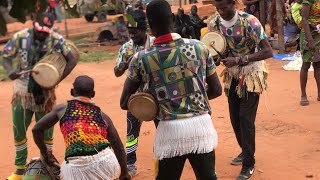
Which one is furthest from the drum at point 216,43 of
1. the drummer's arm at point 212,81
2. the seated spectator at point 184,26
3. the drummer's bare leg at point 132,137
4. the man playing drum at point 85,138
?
the seated spectator at point 184,26

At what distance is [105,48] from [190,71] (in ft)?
40.5

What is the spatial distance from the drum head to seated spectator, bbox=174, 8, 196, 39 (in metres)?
9.22

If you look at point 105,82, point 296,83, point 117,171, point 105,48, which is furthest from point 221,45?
point 105,48

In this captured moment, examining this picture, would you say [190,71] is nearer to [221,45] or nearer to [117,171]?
[117,171]

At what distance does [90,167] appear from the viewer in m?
4.02

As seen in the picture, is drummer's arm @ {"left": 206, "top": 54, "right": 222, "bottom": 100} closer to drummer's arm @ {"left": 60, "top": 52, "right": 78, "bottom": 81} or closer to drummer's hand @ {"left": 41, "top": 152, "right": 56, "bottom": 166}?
drummer's hand @ {"left": 41, "top": 152, "right": 56, "bottom": 166}

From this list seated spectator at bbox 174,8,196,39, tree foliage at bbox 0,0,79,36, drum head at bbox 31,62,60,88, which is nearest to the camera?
tree foliage at bbox 0,0,79,36

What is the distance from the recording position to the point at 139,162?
239 inches

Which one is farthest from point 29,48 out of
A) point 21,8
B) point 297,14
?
point 297,14

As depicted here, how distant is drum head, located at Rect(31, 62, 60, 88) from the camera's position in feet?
16.0

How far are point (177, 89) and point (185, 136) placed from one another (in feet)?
1.11

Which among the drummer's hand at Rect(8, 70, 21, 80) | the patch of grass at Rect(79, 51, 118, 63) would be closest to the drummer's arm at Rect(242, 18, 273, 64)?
the drummer's hand at Rect(8, 70, 21, 80)

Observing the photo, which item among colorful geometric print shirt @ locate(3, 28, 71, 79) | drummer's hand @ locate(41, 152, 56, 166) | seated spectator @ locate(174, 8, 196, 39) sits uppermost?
colorful geometric print shirt @ locate(3, 28, 71, 79)

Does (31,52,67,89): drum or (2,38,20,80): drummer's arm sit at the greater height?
(2,38,20,80): drummer's arm
